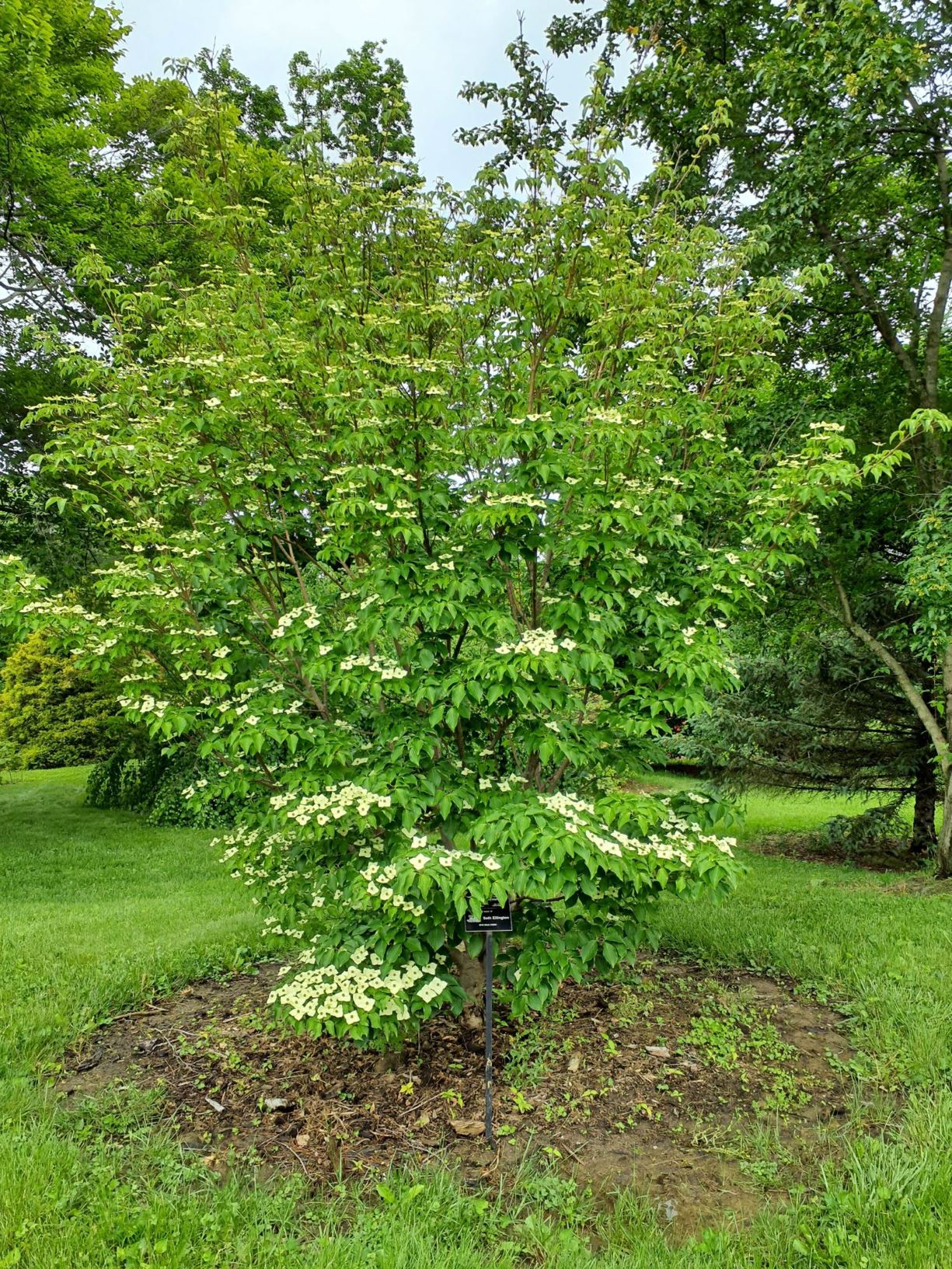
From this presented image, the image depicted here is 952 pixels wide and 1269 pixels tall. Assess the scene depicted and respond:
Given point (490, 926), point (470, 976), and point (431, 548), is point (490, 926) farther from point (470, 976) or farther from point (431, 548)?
point (431, 548)

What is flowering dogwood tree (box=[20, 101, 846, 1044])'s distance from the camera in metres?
2.72

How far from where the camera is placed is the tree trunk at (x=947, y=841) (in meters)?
6.37

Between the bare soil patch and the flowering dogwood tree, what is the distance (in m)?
0.35

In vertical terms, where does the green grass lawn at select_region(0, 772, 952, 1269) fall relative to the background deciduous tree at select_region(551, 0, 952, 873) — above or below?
below

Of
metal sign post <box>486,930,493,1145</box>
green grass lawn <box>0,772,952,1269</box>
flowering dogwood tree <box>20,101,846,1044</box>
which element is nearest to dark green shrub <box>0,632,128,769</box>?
green grass lawn <box>0,772,952,1269</box>

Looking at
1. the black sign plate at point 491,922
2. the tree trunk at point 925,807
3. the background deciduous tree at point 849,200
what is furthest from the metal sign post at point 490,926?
the tree trunk at point 925,807

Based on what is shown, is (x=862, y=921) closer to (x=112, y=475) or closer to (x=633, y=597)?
(x=633, y=597)

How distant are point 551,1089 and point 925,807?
691 cm

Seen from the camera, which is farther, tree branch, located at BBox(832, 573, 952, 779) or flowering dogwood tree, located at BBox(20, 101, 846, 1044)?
tree branch, located at BBox(832, 573, 952, 779)

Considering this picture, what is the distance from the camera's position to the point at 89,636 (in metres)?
2.93

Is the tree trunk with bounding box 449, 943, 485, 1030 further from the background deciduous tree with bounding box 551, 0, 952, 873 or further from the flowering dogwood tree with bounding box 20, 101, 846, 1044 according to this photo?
the background deciduous tree with bounding box 551, 0, 952, 873

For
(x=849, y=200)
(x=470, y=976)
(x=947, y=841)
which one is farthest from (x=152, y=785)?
(x=849, y=200)

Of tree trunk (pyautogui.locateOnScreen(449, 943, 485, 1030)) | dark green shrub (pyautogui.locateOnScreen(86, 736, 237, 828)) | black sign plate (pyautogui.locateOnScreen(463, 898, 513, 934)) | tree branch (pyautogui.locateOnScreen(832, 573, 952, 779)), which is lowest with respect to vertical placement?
dark green shrub (pyautogui.locateOnScreen(86, 736, 237, 828))

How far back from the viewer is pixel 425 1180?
239 centimetres
